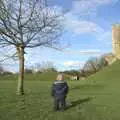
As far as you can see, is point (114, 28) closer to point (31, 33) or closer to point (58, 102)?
point (31, 33)

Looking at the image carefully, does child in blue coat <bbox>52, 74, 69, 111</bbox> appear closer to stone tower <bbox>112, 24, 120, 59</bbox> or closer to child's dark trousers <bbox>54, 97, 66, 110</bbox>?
child's dark trousers <bbox>54, 97, 66, 110</bbox>

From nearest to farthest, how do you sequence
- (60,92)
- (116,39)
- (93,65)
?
(60,92) < (116,39) < (93,65)

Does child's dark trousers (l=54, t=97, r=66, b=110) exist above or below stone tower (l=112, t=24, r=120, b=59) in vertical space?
below

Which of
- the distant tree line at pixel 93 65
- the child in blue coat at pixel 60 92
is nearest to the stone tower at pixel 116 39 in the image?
the distant tree line at pixel 93 65

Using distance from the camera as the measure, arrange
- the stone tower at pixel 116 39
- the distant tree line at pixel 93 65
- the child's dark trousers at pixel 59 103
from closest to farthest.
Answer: the child's dark trousers at pixel 59 103, the stone tower at pixel 116 39, the distant tree line at pixel 93 65

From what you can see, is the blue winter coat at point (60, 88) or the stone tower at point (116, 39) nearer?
the blue winter coat at point (60, 88)

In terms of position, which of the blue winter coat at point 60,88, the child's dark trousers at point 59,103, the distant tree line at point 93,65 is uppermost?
the distant tree line at point 93,65

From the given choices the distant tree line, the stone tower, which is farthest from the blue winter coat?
the distant tree line

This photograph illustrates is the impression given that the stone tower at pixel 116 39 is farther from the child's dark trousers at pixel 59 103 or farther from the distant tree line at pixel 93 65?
the child's dark trousers at pixel 59 103

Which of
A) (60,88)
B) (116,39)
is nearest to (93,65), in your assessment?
(116,39)

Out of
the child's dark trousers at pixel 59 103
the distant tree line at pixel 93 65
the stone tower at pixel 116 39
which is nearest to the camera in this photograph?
the child's dark trousers at pixel 59 103

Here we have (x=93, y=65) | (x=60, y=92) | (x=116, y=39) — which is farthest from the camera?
(x=93, y=65)

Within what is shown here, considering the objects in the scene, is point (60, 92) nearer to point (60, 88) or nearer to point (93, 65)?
point (60, 88)

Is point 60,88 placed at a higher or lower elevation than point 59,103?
higher
